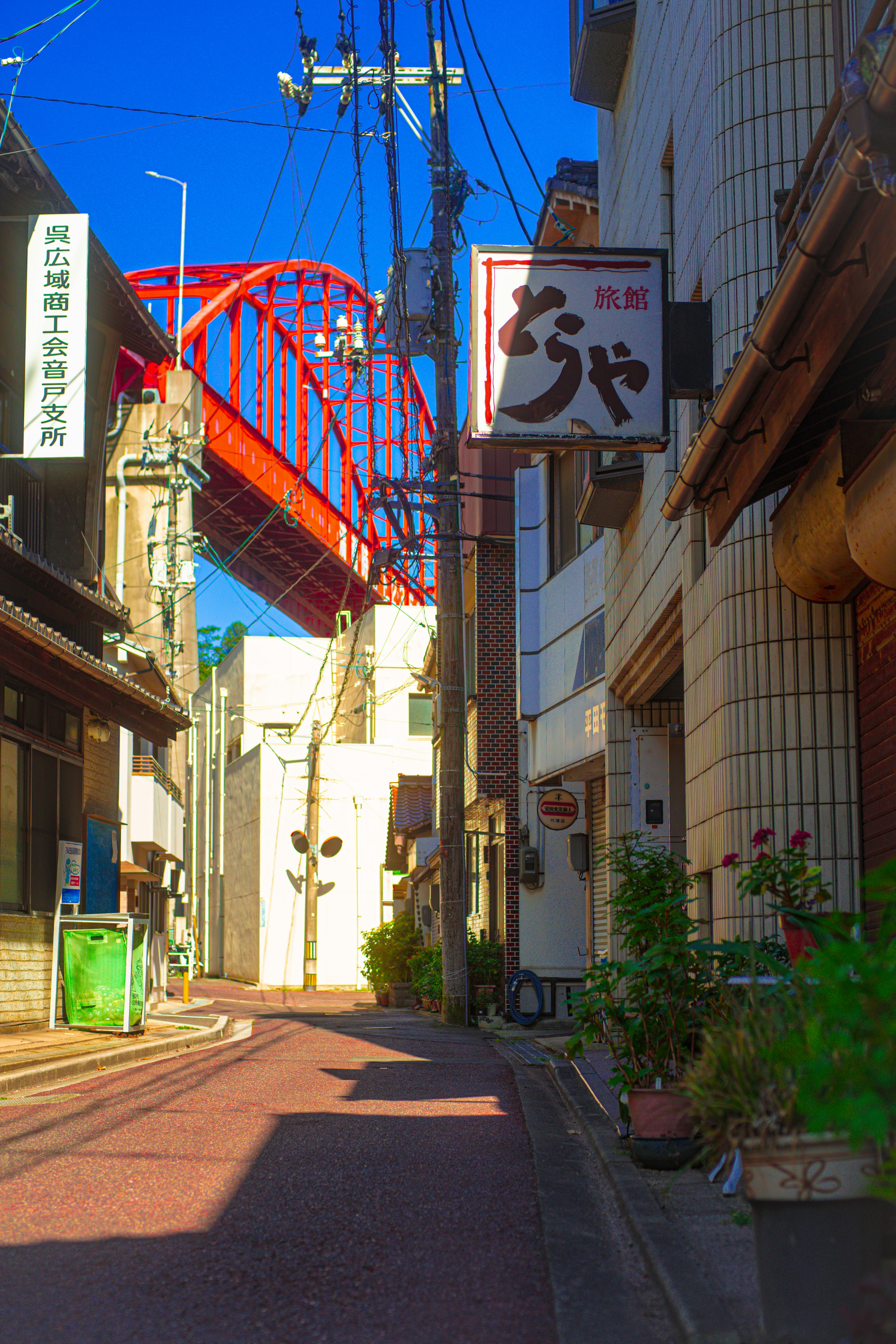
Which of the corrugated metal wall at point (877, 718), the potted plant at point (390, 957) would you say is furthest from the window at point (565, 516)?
the potted plant at point (390, 957)

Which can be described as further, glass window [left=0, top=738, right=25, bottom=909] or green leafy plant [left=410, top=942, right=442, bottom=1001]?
green leafy plant [left=410, top=942, right=442, bottom=1001]

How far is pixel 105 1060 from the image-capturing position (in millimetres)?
13055

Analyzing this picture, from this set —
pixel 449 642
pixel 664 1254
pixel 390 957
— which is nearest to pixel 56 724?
pixel 449 642

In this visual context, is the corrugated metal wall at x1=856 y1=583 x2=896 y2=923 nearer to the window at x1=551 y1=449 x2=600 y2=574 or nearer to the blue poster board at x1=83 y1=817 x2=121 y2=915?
the window at x1=551 y1=449 x2=600 y2=574

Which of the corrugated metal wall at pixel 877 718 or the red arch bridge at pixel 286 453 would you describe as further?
the red arch bridge at pixel 286 453

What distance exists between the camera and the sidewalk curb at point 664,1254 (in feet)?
12.1

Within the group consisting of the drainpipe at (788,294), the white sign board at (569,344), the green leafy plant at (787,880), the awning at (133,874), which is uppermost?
the white sign board at (569,344)

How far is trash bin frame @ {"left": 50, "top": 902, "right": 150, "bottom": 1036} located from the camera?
15.5 metres

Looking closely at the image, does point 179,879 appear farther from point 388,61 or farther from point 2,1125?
point 2,1125

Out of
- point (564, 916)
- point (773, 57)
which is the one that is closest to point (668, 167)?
point (773, 57)

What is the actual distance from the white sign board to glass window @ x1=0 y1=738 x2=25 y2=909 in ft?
33.5

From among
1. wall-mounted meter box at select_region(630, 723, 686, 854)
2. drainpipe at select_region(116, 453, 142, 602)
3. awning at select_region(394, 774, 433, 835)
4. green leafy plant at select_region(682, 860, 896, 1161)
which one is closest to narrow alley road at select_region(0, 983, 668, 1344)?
green leafy plant at select_region(682, 860, 896, 1161)

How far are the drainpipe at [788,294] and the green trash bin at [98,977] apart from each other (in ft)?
34.0

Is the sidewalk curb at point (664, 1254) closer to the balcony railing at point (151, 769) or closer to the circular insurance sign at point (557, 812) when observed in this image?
the circular insurance sign at point (557, 812)
